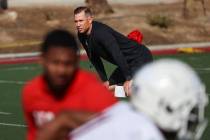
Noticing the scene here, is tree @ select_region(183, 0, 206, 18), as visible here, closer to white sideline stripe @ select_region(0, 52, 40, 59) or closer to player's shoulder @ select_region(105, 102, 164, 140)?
white sideline stripe @ select_region(0, 52, 40, 59)

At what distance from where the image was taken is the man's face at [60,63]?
151 inches

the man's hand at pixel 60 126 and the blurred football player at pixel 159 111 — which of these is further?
the man's hand at pixel 60 126

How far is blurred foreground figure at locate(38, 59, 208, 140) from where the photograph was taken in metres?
3.14

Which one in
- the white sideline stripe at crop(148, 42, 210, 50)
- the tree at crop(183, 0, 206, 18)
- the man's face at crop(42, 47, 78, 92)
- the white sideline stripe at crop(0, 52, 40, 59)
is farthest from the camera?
the tree at crop(183, 0, 206, 18)

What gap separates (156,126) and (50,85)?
1107mm

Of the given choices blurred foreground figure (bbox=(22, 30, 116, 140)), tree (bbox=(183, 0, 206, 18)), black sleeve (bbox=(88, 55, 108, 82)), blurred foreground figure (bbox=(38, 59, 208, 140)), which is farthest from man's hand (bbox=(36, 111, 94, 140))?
tree (bbox=(183, 0, 206, 18))

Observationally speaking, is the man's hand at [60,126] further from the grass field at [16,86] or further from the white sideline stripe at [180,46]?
the white sideline stripe at [180,46]

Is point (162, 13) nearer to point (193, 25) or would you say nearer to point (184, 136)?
point (193, 25)

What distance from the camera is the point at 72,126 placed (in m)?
3.52

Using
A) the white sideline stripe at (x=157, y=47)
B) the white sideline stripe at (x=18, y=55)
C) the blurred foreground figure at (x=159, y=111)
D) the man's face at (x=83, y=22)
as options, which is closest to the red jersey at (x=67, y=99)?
the blurred foreground figure at (x=159, y=111)

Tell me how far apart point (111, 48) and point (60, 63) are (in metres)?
5.65

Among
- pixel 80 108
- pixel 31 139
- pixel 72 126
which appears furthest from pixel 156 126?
pixel 31 139

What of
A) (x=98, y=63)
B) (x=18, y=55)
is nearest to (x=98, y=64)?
(x=98, y=63)

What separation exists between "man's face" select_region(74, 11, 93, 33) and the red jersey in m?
5.25
